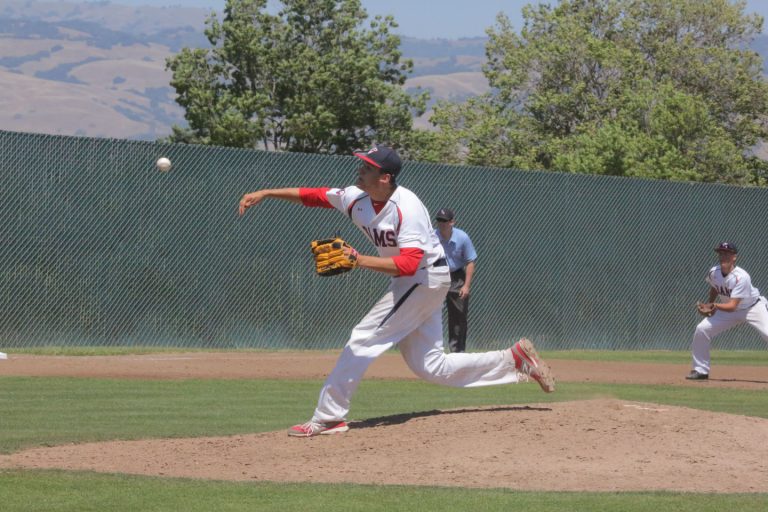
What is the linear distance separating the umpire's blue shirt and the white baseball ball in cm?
358

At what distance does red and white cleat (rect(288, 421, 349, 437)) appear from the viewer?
7883mm

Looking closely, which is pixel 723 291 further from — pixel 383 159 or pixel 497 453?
pixel 383 159

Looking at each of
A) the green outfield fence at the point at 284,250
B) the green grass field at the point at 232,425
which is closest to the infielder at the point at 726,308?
the green grass field at the point at 232,425

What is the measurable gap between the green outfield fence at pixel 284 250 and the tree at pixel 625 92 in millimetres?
9614

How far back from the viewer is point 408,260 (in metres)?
7.49

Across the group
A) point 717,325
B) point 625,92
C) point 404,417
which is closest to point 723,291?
point 717,325

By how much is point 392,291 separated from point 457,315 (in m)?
7.56

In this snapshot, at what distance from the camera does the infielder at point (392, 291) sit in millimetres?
7645

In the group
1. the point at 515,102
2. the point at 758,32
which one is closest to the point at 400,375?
the point at 515,102

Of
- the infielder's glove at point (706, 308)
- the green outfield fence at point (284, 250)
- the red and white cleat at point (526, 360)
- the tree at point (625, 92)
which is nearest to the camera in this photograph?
the red and white cleat at point (526, 360)

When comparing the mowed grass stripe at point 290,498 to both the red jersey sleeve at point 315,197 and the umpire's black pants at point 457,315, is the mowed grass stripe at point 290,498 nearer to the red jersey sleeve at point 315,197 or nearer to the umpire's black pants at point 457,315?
the red jersey sleeve at point 315,197

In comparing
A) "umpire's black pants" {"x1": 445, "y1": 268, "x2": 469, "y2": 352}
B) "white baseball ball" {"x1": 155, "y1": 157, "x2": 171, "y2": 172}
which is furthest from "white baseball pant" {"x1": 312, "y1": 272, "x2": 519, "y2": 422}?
"white baseball ball" {"x1": 155, "y1": 157, "x2": 171, "y2": 172}

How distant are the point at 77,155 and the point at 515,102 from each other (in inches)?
1122

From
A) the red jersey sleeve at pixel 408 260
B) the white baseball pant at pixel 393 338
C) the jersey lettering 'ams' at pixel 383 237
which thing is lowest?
the white baseball pant at pixel 393 338
